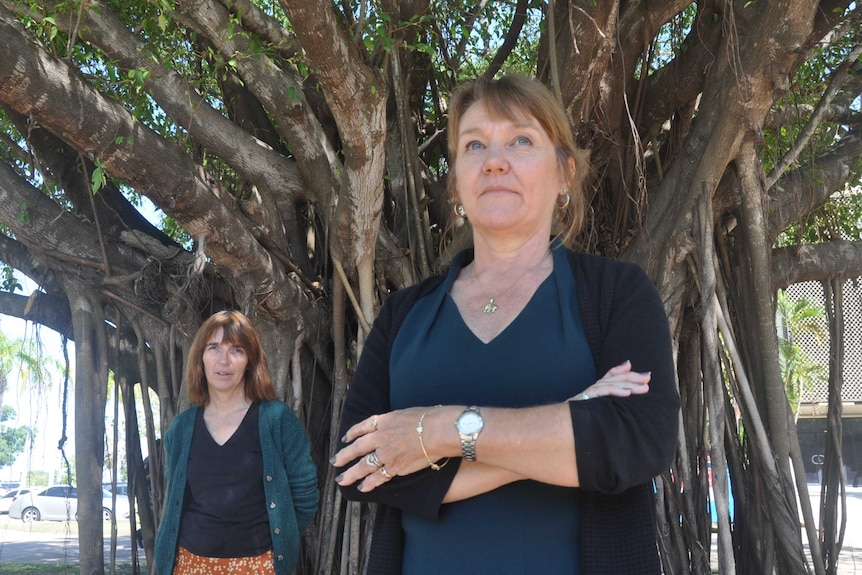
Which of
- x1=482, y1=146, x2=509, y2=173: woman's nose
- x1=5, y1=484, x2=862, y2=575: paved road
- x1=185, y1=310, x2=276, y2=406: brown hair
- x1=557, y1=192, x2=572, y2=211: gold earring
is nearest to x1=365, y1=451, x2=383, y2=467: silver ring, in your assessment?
x1=482, y1=146, x2=509, y2=173: woman's nose

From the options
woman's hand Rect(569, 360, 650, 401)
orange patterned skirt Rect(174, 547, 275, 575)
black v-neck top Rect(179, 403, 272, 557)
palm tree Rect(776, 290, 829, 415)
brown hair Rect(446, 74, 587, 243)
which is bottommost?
orange patterned skirt Rect(174, 547, 275, 575)

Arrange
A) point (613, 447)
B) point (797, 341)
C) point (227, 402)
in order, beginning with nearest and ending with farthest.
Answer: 1. point (613, 447)
2. point (227, 402)
3. point (797, 341)

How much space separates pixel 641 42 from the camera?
3.89 metres

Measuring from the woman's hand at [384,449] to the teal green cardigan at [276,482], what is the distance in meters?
1.75

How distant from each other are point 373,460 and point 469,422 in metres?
0.21

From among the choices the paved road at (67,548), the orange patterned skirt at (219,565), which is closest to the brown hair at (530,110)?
the orange patterned skirt at (219,565)

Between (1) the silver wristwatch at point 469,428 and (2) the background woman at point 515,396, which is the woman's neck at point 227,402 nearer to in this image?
(2) the background woman at point 515,396

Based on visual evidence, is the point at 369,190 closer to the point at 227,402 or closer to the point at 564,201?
the point at 227,402

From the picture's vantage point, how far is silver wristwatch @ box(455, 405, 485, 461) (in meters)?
1.25

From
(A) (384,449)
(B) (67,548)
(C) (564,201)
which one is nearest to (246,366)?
(C) (564,201)

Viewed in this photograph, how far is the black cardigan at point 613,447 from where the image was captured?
1.22 m

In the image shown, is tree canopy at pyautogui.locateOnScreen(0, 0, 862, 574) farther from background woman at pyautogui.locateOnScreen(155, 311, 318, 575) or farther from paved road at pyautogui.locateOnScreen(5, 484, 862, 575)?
paved road at pyautogui.locateOnScreen(5, 484, 862, 575)

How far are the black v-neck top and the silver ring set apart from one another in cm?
182

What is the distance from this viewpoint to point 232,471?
3.10 m
